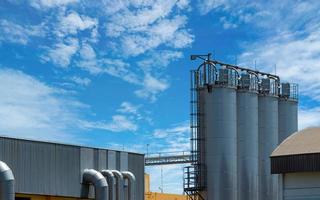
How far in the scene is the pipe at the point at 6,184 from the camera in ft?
95.5

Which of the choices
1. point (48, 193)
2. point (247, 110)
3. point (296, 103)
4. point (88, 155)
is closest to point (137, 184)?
point (88, 155)

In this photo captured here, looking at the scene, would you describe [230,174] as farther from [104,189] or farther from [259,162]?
[104,189]

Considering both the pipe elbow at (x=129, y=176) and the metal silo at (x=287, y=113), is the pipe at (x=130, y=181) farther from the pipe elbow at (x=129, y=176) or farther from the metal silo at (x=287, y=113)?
the metal silo at (x=287, y=113)

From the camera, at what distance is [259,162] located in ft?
164

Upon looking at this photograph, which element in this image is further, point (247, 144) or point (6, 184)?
point (247, 144)

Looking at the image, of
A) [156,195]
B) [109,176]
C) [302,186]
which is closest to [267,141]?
[156,195]

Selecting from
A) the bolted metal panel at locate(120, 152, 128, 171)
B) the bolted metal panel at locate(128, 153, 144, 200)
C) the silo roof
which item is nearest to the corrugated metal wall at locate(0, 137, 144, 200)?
the bolted metal panel at locate(120, 152, 128, 171)

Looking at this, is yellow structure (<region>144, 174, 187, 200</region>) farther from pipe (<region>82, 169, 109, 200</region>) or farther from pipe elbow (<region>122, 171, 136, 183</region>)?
pipe (<region>82, 169, 109, 200</region>)

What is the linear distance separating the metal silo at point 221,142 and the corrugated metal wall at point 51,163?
34.6 ft

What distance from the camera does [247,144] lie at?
160ft

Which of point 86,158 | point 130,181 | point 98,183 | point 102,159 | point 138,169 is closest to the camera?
point 98,183

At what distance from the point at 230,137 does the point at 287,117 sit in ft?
27.9

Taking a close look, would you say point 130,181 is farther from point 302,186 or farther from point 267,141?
point 267,141

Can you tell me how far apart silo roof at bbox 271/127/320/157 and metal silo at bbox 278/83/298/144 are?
77.9ft
